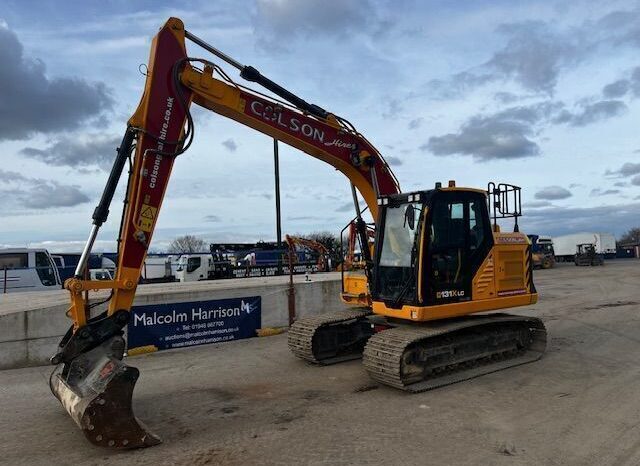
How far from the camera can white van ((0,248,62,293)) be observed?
18516 millimetres

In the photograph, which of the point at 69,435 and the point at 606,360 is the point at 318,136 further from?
the point at 606,360

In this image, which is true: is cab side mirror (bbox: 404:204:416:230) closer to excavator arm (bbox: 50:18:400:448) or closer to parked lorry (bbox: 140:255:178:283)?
excavator arm (bbox: 50:18:400:448)

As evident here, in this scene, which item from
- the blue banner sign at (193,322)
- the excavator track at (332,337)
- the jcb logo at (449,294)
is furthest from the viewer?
the blue banner sign at (193,322)

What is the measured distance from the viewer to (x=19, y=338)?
923 centimetres

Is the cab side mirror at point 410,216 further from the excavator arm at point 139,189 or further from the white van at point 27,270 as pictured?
the white van at point 27,270

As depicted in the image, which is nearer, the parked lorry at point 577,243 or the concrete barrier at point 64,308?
the concrete barrier at point 64,308

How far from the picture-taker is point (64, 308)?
965cm

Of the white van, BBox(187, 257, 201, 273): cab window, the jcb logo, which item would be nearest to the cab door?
A: the jcb logo

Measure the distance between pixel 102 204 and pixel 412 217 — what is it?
4098 mm

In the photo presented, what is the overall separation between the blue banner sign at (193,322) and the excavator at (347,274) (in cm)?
97

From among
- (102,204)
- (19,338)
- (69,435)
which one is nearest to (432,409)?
(69,435)

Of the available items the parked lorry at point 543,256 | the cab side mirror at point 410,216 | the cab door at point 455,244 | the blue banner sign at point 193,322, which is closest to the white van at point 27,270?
the blue banner sign at point 193,322

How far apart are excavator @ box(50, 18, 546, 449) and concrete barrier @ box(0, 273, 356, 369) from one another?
0.80 m

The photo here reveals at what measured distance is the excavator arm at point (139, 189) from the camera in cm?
521
